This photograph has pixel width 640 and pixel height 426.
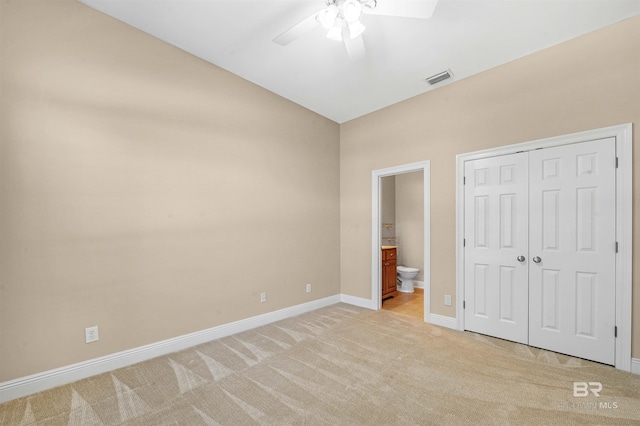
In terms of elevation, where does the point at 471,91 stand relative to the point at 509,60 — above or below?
below

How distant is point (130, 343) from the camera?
246 centimetres

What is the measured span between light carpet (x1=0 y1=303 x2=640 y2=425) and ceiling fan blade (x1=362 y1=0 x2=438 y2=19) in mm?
2699

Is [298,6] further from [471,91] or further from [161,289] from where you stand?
[161,289]

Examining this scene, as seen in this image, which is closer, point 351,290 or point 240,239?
point 240,239

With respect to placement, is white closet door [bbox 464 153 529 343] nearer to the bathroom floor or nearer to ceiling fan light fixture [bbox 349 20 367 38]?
the bathroom floor

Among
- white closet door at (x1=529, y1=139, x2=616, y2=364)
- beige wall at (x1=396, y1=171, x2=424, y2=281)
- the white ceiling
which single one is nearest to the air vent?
the white ceiling

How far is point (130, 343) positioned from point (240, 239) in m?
1.40

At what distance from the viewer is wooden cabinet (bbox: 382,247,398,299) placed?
462cm

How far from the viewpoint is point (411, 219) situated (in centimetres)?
582

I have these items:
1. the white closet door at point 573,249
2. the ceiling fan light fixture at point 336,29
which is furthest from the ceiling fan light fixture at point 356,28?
the white closet door at point 573,249

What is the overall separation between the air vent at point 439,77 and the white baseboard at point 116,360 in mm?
3488

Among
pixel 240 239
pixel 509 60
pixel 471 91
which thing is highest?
pixel 509 60

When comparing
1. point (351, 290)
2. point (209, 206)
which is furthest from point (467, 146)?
point (209, 206)

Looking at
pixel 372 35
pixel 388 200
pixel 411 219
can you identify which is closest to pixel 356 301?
pixel 411 219
